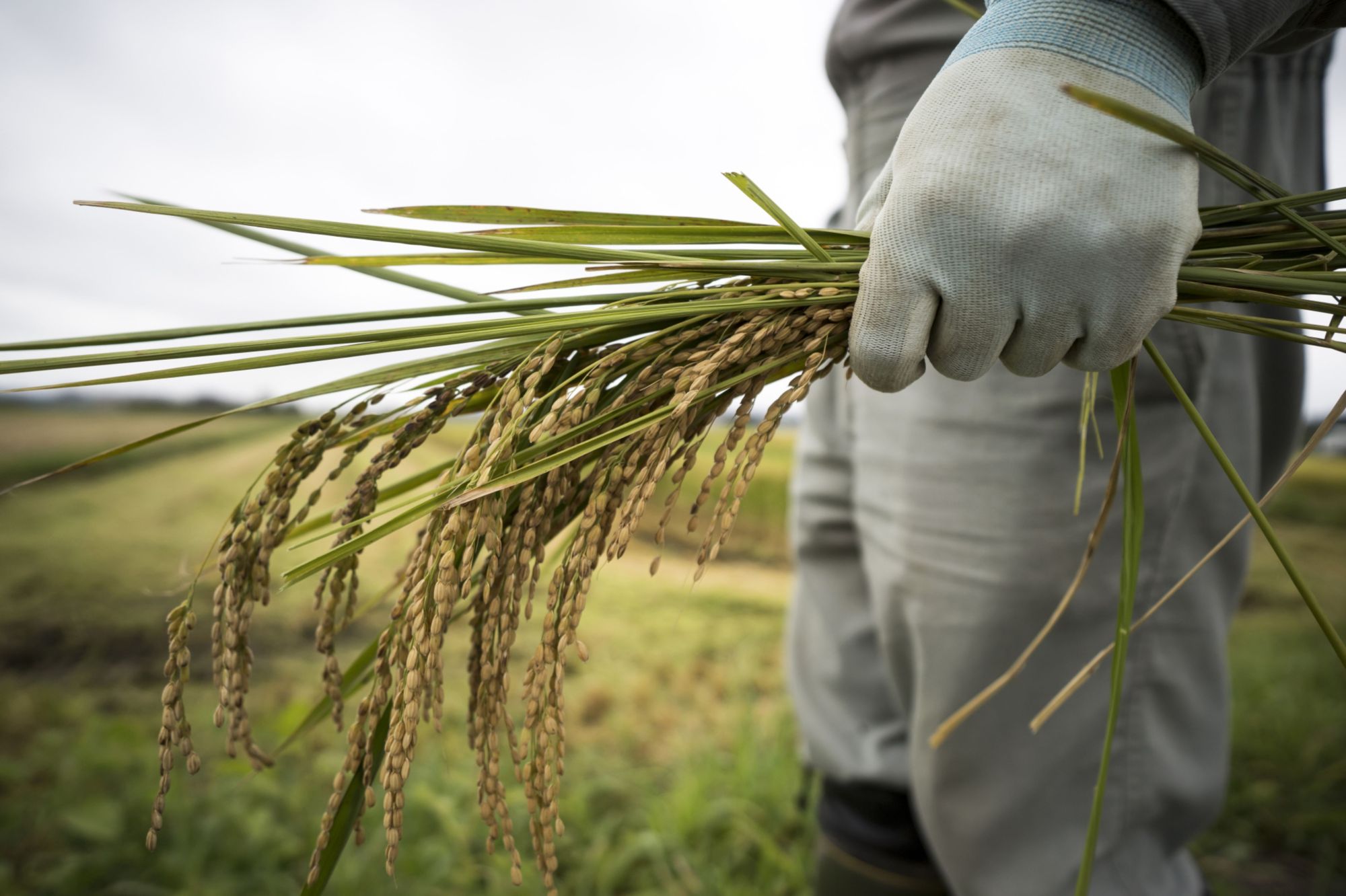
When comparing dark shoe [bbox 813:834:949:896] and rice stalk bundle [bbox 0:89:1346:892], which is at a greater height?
rice stalk bundle [bbox 0:89:1346:892]

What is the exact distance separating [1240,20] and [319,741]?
234 centimetres

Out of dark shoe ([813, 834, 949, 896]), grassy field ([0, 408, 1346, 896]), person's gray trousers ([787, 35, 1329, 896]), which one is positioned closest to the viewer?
person's gray trousers ([787, 35, 1329, 896])

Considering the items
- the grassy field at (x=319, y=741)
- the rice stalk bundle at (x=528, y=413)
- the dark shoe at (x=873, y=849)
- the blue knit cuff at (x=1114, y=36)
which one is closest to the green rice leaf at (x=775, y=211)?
the rice stalk bundle at (x=528, y=413)

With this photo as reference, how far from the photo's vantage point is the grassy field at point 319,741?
1671 mm

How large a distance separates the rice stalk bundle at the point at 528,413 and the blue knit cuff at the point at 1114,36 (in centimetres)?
14

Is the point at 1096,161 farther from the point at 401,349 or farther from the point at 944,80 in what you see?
the point at 401,349

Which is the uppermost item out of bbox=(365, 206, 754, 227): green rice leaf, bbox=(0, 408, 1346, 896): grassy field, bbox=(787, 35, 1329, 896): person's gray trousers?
bbox=(365, 206, 754, 227): green rice leaf

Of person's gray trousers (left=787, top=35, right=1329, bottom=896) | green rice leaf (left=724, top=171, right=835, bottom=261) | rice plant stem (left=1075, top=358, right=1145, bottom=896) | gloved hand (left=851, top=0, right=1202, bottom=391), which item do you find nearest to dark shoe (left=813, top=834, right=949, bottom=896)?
person's gray trousers (left=787, top=35, right=1329, bottom=896)

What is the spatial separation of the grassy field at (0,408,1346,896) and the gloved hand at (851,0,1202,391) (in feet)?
3.39

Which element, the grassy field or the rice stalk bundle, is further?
the grassy field

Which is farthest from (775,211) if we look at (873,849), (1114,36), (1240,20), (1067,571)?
(873,849)

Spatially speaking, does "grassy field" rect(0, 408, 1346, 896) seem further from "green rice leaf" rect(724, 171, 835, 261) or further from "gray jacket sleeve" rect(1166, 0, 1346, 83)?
"gray jacket sleeve" rect(1166, 0, 1346, 83)

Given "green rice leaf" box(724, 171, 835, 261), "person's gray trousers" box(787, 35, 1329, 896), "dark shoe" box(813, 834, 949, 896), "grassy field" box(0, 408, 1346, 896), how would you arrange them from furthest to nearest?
"grassy field" box(0, 408, 1346, 896)
"dark shoe" box(813, 834, 949, 896)
"person's gray trousers" box(787, 35, 1329, 896)
"green rice leaf" box(724, 171, 835, 261)

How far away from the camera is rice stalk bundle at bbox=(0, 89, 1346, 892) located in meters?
0.63
